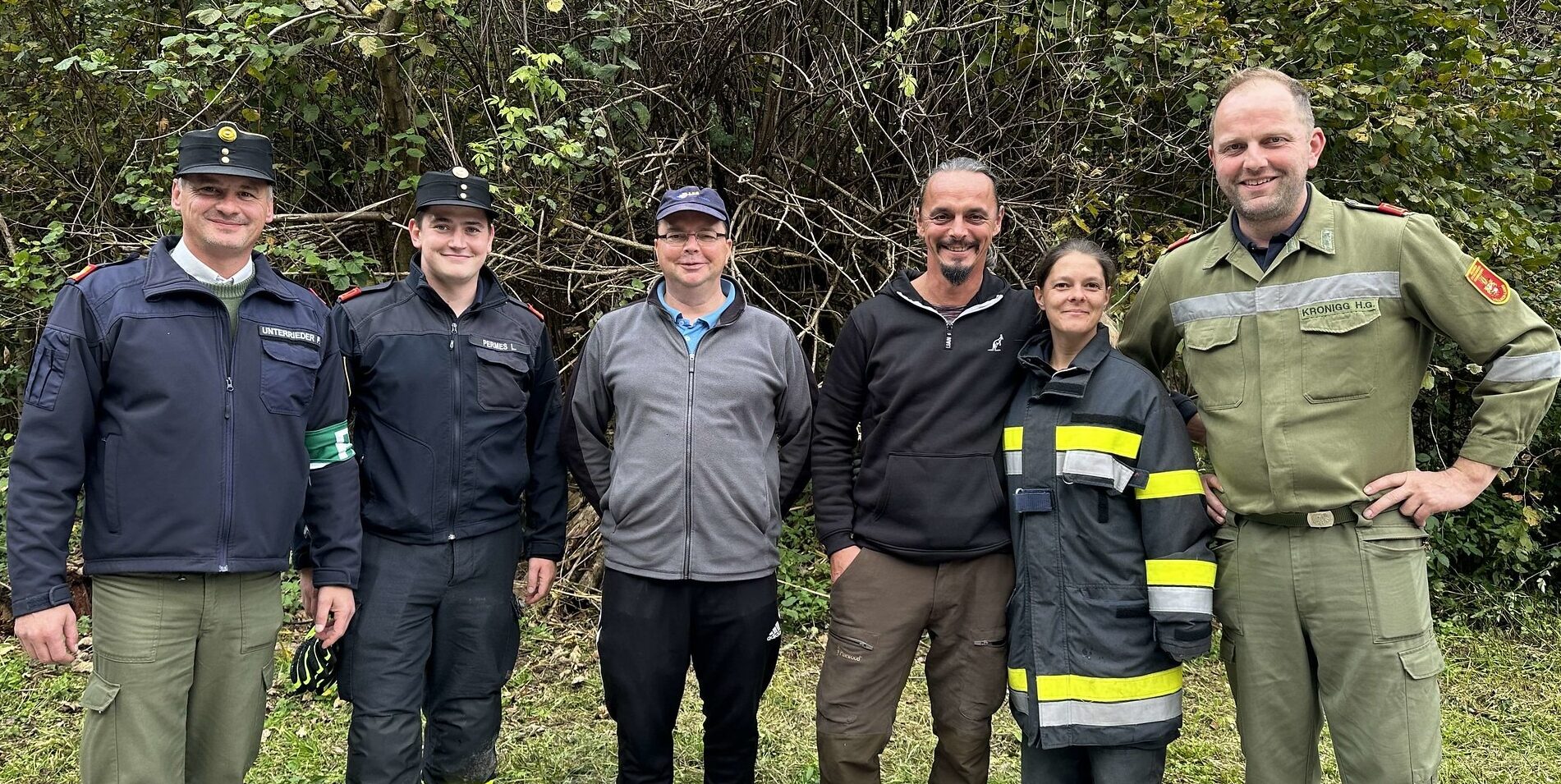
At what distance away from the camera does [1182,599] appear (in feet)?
8.21

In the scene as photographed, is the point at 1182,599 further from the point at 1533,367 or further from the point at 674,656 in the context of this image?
the point at 674,656

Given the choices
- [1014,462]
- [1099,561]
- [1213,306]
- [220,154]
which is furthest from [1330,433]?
[220,154]

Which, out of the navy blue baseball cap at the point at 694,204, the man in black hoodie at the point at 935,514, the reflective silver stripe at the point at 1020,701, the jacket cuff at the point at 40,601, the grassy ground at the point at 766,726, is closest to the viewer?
the jacket cuff at the point at 40,601

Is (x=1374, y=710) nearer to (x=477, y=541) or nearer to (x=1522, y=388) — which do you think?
(x=1522, y=388)

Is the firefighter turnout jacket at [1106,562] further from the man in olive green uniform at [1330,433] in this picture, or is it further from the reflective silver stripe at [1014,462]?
the man in olive green uniform at [1330,433]

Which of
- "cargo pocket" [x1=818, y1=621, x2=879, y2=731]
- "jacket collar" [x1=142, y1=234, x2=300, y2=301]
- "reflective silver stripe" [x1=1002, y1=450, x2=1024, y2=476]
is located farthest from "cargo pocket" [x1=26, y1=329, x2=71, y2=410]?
"reflective silver stripe" [x1=1002, y1=450, x2=1024, y2=476]

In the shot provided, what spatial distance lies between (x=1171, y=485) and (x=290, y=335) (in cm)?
238

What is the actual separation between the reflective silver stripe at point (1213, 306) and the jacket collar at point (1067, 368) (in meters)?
0.20

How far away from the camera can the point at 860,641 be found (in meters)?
2.89

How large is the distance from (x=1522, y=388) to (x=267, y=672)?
336 cm

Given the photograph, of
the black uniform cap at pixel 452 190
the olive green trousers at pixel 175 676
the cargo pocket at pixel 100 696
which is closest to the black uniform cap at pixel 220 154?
the black uniform cap at pixel 452 190

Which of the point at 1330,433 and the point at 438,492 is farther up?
the point at 1330,433

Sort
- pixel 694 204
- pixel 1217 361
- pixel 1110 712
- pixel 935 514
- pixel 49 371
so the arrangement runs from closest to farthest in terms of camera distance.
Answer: pixel 49 371 → pixel 1110 712 → pixel 1217 361 → pixel 935 514 → pixel 694 204

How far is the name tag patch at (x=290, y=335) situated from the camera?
259 centimetres
